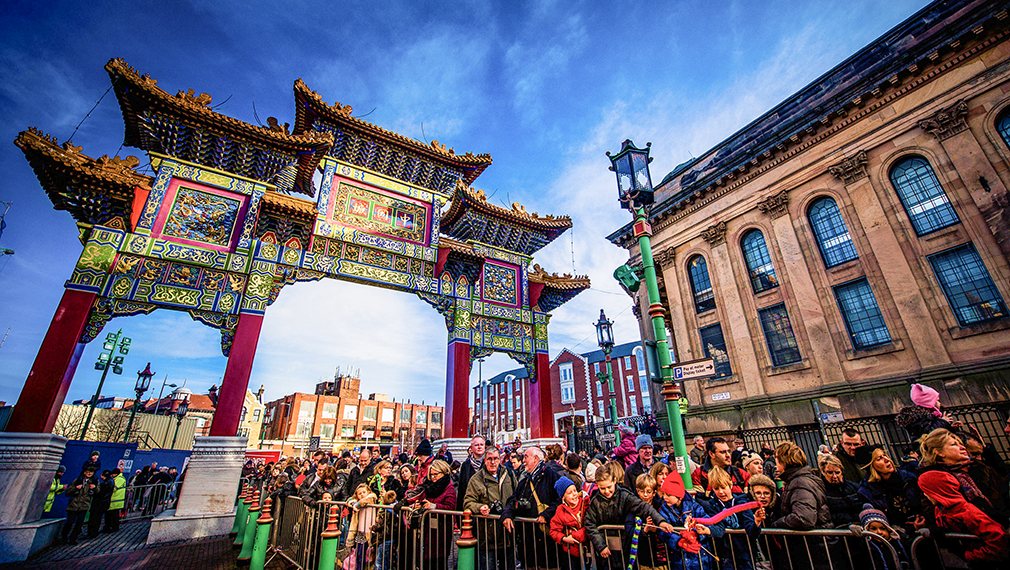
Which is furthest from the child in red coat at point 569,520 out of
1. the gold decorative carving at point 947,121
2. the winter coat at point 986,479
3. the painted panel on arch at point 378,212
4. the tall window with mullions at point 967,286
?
the gold decorative carving at point 947,121

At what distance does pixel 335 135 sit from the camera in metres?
13.2

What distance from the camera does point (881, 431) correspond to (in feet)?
40.3

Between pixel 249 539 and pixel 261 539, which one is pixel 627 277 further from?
pixel 249 539

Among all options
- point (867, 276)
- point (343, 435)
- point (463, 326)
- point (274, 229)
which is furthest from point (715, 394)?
point (343, 435)

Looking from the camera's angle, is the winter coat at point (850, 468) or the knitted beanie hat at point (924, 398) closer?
the winter coat at point (850, 468)

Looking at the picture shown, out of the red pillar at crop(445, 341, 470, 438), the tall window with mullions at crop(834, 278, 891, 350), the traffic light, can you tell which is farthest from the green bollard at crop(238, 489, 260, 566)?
the tall window with mullions at crop(834, 278, 891, 350)

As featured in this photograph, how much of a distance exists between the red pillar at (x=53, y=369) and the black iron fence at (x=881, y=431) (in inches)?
705

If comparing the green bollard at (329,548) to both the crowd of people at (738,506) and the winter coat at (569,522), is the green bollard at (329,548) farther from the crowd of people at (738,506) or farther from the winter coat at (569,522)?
the winter coat at (569,522)

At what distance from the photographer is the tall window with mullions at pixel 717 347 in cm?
1719

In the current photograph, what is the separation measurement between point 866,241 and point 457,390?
15151 millimetres

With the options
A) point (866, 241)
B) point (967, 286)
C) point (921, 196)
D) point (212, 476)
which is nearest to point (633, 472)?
point (212, 476)

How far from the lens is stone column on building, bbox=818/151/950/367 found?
12242 mm

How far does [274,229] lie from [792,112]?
2125 cm

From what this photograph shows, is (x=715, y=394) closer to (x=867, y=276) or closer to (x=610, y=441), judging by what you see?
(x=610, y=441)
